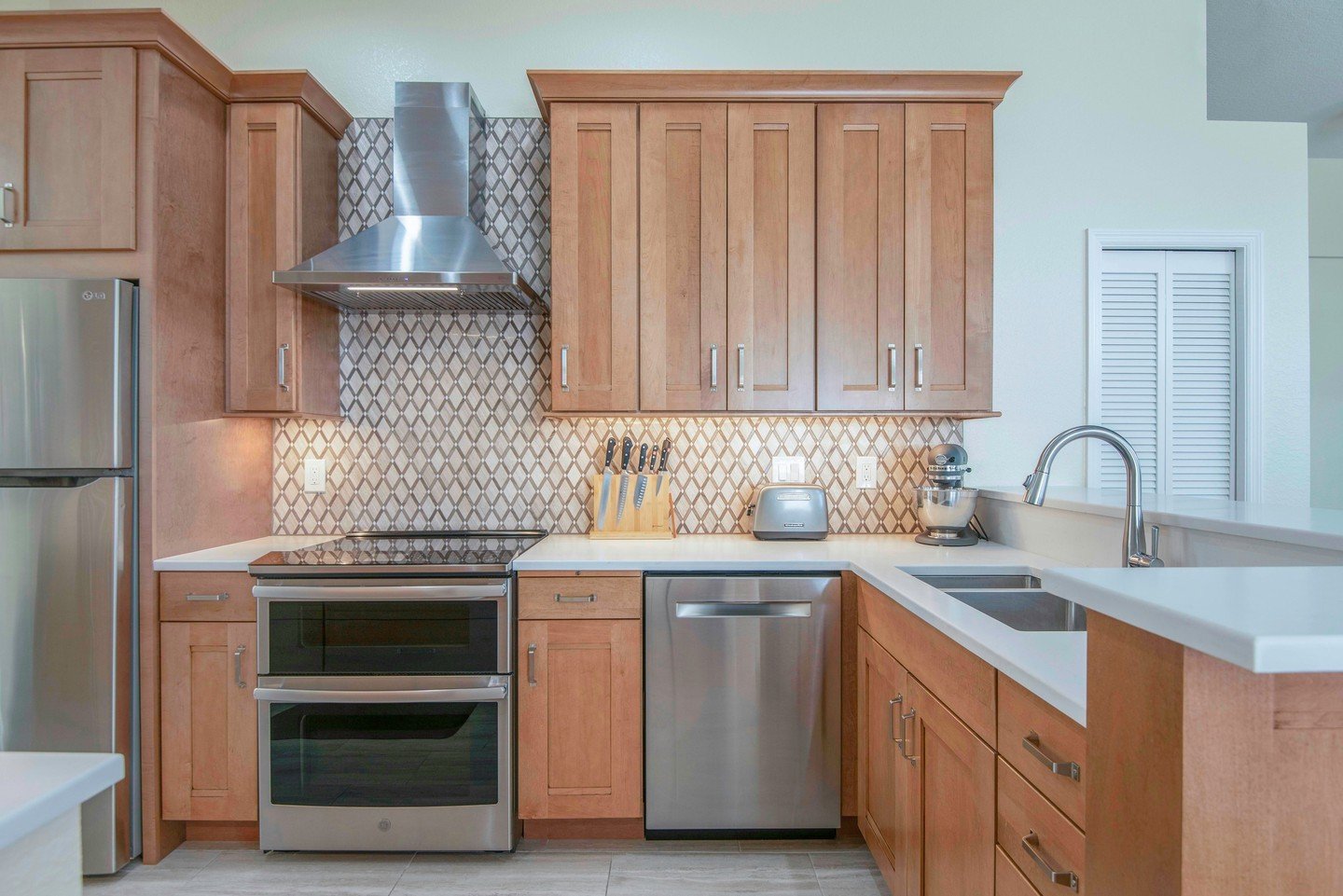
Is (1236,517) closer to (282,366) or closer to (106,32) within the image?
(282,366)

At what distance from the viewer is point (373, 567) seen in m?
2.10

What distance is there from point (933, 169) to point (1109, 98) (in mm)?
947

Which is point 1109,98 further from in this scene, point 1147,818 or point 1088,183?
point 1147,818

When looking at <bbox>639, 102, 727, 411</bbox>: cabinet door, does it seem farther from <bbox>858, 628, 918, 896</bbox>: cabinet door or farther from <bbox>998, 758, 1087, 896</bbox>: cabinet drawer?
<bbox>998, 758, 1087, 896</bbox>: cabinet drawer

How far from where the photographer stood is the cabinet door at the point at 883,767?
5.57ft

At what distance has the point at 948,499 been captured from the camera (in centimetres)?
242

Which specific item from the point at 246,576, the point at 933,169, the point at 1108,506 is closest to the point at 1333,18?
the point at 933,169

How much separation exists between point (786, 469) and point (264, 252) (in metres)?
2.00

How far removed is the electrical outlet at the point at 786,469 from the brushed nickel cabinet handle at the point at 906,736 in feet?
3.79

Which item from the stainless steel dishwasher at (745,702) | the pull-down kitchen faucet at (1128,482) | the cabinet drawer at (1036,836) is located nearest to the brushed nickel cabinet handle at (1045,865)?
the cabinet drawer at (1036,836)

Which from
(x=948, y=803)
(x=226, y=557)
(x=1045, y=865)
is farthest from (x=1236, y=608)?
(x=226, y=557)

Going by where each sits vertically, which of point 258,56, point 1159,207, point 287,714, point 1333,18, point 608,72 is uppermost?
point 1333,18

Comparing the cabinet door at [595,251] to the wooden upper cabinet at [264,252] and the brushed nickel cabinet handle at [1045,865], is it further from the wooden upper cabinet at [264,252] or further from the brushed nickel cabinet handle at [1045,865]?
the brushed nickel cabinet handle at [1045,865]

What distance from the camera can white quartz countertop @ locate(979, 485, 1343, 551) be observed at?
1267 mm
